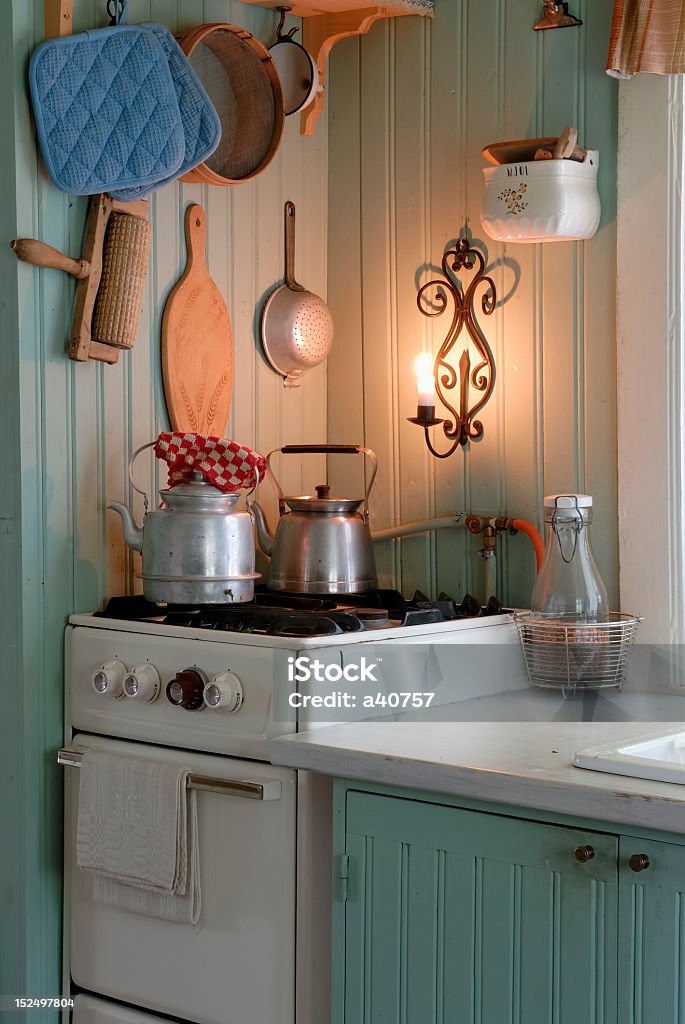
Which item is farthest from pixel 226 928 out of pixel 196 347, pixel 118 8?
pixel 118 8

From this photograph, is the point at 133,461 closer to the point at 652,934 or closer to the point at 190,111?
the point at 190,111

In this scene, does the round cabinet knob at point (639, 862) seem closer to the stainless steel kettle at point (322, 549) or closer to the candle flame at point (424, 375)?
the stainless steel kettle at point (322, 549)

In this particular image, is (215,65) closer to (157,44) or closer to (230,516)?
(157,44)

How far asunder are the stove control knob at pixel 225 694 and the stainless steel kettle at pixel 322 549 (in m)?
0.37

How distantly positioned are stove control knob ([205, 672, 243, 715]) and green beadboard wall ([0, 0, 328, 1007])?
0.40 meters

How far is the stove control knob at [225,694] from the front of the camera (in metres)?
1.94

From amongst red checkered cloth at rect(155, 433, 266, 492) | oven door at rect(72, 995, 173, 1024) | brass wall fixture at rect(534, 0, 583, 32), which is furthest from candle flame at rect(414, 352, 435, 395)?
oven door at rect(72, 995, 173, 1024)

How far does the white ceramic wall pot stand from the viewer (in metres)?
2.22

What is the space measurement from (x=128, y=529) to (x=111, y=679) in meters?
0.28

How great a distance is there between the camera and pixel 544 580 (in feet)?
7.25

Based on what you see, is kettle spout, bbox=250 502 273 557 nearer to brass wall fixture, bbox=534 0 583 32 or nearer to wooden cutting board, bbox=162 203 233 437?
wooden cutting board, bbox=162 203 233 437

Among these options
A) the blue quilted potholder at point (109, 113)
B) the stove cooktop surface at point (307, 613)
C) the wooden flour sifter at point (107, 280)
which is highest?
the blue quilted potholder at point (109, 113)

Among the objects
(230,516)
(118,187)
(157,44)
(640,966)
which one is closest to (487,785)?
(640,966)

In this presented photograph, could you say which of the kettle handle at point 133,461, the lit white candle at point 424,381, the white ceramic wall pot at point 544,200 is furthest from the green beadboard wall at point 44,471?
the white ceramic wall pot at point 544,200
